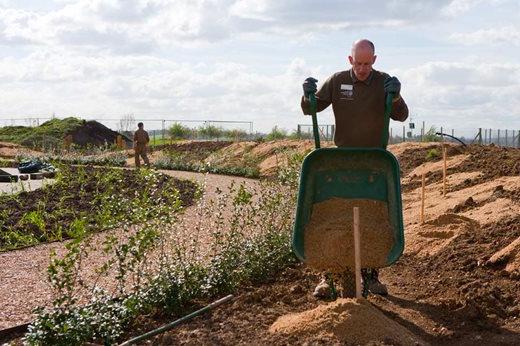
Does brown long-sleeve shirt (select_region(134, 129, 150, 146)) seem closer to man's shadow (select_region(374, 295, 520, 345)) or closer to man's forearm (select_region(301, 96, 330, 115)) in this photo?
man's forearm (select_region(301, 96, 330, 115))

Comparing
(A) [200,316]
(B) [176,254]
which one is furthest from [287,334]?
(B) [176,254]

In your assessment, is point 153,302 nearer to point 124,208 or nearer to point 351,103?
point 124,208

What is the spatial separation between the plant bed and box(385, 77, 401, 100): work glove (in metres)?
1.91

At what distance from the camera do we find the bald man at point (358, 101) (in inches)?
237

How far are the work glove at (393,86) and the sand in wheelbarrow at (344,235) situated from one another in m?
0.81

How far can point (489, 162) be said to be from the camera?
16172 mm

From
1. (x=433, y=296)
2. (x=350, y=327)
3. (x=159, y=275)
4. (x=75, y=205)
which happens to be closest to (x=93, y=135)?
(x=75, y=205)

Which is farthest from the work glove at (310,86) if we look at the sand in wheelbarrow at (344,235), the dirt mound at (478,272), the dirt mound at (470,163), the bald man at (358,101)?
the dirt mound at (470,163)

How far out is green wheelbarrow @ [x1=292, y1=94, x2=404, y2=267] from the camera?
19.4 feet

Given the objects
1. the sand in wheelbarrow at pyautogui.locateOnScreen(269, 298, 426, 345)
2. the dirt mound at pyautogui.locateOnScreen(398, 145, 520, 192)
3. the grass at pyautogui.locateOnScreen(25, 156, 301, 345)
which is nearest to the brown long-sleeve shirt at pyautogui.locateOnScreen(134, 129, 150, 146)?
the dirt mound at pyautogui.locateOnScreen(398, 145, 520, 192)

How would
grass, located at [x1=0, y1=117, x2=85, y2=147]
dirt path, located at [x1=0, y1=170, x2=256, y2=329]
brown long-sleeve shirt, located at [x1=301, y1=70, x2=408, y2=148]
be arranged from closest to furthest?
1. brown long-sleeve shirt, located at [x1=301, y1=70, x2=408, y2=148]
2. dirt path, located at [x1=0, y1=170, x2=256, y2=329]
3. grass, located at [x1=0, y1=117, x2=85, y2=147]

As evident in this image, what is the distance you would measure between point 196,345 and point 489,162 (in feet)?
39.3

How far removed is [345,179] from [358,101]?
600 millimetres

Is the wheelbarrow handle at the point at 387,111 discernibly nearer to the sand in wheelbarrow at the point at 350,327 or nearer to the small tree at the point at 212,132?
the sand in wheelbarrow at the point at 350,327
